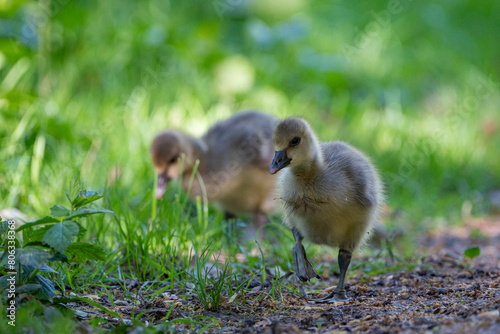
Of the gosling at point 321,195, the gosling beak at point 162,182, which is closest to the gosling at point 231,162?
the gosling beak at point 162,182

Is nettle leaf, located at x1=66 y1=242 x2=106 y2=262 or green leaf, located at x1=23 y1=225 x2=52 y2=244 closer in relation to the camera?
green leaf, located at x1=23 y1=225 x2=52 y2=244

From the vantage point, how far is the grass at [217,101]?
4.28 m

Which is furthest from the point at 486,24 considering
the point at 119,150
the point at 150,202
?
the point at 150,202

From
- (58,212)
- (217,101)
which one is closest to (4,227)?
(58,212)

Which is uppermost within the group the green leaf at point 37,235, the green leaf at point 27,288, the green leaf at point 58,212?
the green leaf at point 58,212

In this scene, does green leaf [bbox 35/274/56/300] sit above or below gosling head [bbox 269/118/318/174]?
below

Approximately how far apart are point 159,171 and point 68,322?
3.34 m

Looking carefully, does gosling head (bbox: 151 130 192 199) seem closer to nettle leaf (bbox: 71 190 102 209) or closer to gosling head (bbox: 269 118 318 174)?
gosling head (bbox: 269 118 318 174)

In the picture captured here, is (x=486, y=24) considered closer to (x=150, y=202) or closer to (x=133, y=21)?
(x=133, y=21)

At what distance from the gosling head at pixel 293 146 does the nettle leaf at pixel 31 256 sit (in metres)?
1.38

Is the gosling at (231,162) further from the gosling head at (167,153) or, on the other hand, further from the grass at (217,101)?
the grass at (217,101)

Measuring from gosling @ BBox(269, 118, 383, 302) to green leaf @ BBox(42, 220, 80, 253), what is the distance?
117cm

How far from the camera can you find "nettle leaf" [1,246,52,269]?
262cm

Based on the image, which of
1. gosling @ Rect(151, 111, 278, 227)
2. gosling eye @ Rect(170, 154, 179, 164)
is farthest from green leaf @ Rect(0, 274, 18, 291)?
gosling eye @ Rect(170, 154, 179, 164)
